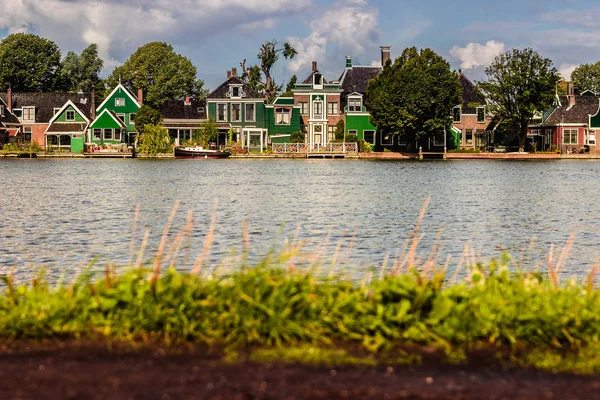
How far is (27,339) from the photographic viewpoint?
8562mm

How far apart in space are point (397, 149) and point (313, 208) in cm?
6915

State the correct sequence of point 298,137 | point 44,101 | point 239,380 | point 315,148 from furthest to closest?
point 44,101
point 298,137
point 315,148
point 239,380

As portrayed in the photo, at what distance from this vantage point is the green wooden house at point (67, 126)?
106 m

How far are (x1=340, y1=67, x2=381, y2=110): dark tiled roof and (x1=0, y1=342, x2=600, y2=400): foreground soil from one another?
10024 centimetres

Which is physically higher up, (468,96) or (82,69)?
(82,69)

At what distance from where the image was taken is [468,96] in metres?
107

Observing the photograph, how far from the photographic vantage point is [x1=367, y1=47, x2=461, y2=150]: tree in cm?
9381

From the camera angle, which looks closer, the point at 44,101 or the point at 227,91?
the point at 227,91

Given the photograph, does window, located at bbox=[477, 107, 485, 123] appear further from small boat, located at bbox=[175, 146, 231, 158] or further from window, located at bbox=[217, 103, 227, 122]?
small boat, located at bbox=[175, 146, 231, 158]

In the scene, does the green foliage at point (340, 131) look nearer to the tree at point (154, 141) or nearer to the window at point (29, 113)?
the tree at point (154, 141)

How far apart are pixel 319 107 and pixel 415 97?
13.8 m

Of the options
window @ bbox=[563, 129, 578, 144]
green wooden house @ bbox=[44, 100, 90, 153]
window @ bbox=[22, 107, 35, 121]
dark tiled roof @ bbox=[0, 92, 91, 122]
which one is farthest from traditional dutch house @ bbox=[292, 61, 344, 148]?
window @ bbox=[22, 107, 35, 121]

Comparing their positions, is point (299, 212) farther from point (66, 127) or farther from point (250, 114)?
point (66, 127)

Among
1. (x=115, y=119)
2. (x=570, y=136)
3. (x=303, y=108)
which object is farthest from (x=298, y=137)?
(x=570, y=136)
